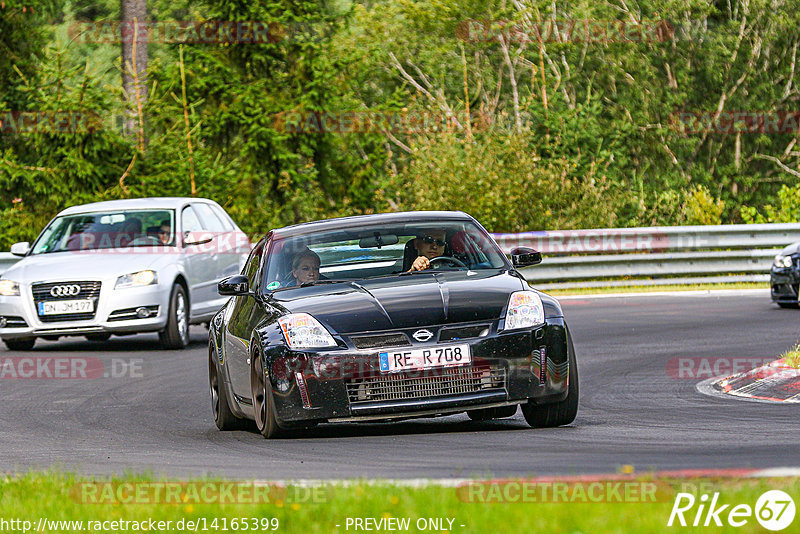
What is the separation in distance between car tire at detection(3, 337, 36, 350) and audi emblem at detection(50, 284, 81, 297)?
3.96 feet

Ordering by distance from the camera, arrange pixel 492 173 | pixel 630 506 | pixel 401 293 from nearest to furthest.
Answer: pixel 630 506
pixel 401 293
pixel 492 173

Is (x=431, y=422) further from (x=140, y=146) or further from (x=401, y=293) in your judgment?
(x=140, y=146)

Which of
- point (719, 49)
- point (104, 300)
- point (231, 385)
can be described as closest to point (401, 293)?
A: point (231, 385)

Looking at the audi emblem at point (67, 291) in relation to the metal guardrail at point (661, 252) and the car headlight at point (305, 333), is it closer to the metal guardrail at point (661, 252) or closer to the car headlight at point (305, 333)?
the car headlight at point (305, 333)

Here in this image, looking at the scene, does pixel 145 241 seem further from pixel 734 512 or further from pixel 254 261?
pixel 734 512

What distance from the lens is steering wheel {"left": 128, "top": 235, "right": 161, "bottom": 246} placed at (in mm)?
18812

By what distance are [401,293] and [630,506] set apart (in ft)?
12.2

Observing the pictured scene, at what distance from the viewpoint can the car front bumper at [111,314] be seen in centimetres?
1759

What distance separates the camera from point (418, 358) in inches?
351

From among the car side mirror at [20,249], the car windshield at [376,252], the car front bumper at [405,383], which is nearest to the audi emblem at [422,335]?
the car front bumper at [405,383]

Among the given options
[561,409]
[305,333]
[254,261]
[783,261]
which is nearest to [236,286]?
[254,261]

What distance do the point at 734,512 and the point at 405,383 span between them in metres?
3.56

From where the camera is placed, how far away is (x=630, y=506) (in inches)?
230

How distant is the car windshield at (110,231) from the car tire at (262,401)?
30.7 feet
